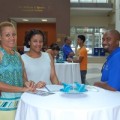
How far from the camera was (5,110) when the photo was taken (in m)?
2.40

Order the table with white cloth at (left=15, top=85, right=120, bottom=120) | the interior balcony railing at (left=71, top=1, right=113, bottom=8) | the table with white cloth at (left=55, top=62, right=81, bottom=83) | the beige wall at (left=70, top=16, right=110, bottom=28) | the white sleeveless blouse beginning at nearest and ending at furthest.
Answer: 1. the table with white cloth at (left=15, top=85, right=120, bottom=120)
2. the white sleeveless blouse
3. the table with white cloth at (left=55, top=62, right=81, bottom=83)
4. the interior balcony railing at (left=71, top=1, right=113, bottom=8)
5. the beige wall at (left=70, top=16, right=110, bottom=28)

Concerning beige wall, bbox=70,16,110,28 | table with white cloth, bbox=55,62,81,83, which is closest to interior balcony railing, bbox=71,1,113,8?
beige wall, bbox=70,16,110,28

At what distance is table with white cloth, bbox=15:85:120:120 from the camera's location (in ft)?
6.24

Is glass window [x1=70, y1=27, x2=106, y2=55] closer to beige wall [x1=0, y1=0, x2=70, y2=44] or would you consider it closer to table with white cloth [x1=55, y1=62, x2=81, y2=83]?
beige wall [x1=0, y1=0, x2=70, y2=44]

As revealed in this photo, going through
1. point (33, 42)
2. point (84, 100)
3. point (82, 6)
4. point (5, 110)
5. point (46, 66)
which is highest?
point (82, 6)

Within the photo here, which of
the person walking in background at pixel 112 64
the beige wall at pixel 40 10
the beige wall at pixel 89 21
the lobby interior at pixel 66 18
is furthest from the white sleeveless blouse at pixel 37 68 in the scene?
the beige wall at pixel 89 21

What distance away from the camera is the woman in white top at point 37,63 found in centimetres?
301

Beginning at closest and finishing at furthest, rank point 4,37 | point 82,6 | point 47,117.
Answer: point 47,117, point 4,37, point 82,6

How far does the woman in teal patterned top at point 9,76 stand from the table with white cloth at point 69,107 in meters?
0.16

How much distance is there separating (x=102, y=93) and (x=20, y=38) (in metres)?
18.8

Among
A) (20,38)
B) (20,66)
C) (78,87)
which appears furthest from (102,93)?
(20,38)

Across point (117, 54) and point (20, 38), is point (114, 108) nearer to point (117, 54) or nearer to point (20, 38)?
point (117, 54)

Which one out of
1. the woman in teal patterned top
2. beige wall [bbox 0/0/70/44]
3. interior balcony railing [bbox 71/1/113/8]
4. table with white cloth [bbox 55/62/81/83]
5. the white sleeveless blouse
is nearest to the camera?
the woman in teal patterned top

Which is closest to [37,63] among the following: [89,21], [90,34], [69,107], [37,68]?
[37,68]
